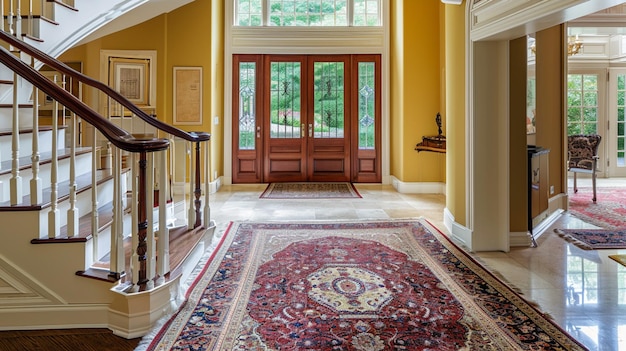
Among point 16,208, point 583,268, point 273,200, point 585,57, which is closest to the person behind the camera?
point 16,208

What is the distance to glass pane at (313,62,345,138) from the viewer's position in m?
7.53

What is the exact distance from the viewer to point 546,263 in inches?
125

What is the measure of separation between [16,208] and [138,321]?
0.80 meters

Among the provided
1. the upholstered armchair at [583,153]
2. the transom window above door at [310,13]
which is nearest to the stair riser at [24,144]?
the transom window above door at [310,13]

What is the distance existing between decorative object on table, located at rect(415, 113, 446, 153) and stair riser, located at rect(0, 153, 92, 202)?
457 centimetres

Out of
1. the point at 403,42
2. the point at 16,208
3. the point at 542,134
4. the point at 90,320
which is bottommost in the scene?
the point at 90,320

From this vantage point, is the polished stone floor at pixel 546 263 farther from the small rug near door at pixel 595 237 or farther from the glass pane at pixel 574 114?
the glass pane at pixel 574 114

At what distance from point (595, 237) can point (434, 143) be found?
9.24 ft

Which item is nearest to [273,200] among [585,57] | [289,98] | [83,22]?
[289,98]

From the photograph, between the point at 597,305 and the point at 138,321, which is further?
the point at 597,305

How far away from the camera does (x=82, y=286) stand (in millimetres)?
2129

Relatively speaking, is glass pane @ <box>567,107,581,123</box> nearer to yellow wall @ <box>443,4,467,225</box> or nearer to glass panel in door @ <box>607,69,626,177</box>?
glass panel in door @ <box>607,69,626,177</box>

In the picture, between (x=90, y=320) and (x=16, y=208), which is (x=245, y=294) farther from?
(x=16, y=208)

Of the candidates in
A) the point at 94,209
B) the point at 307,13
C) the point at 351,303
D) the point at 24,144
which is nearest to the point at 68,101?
the point at 94,209
